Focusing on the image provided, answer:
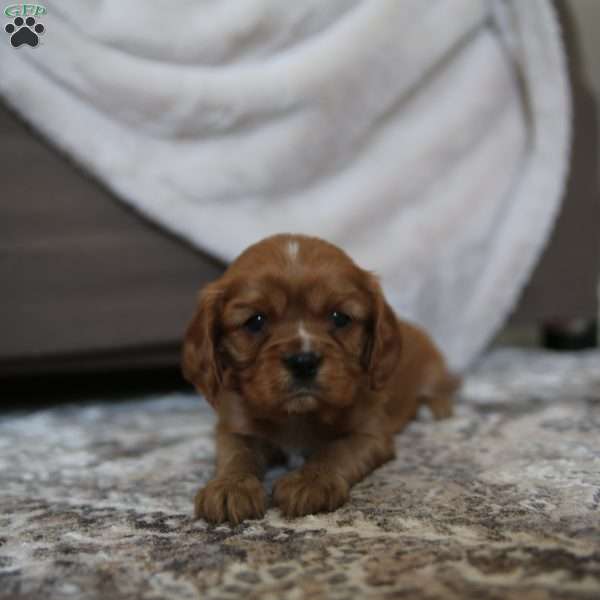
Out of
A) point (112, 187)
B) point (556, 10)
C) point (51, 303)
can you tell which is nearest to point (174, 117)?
point (112, 187)

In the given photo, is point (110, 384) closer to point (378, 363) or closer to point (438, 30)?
point (378, 363)

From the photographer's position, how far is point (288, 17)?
2.55 m

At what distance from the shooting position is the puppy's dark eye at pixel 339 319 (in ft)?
5.97

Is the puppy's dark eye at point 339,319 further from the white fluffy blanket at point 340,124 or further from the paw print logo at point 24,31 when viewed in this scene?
the paw print logo at point 24,31

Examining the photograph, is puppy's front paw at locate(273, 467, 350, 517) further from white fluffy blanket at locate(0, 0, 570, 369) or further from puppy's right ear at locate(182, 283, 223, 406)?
white fluffy blanket at locate(0, 0, 570, 369)

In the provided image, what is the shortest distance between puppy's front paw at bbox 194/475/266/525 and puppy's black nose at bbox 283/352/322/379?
265mm

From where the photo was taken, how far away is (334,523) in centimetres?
144

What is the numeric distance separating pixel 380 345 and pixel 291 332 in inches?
11.1

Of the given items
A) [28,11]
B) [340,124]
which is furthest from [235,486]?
[28,11]

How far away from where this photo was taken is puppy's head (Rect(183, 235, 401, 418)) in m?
1.64

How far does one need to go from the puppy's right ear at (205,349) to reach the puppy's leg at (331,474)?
1.04 ft

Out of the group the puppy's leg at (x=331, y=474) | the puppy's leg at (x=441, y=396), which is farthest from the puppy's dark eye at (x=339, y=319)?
the puppy's leg at (x=441, y=396)

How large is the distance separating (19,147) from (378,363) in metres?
1.41

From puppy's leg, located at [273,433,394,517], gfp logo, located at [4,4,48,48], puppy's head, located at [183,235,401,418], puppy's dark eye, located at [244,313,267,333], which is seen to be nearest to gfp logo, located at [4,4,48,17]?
gfp logo, located at [4,4,48,48]
